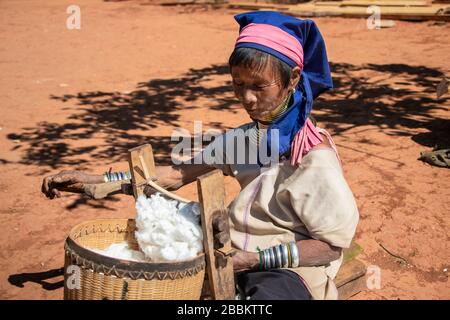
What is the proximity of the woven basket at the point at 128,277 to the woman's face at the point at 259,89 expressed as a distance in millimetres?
748

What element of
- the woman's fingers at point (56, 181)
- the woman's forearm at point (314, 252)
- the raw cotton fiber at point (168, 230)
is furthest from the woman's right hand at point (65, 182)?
the woman's forearm at point (314, 252)

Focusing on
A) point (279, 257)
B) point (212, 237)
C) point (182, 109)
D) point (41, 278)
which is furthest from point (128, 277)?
point (182, 109)

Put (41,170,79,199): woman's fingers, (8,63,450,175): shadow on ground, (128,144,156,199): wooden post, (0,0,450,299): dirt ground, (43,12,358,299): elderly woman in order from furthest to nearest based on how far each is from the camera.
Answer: (8,63,450,175): shadow on ground, (0,0,450,299): dirt ground, (41,170,79,199): woman's fingers, (128,144,156,199): wooden post, (43,12,358,299): elderly woman

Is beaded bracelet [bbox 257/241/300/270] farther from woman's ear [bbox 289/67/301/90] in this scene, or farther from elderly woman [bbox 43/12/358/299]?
woman's ear [bbox 289/67/301/90]

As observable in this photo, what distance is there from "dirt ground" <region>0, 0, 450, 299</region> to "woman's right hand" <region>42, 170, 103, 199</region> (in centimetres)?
122

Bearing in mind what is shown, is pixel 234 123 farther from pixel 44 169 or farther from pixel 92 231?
pixel 92 231

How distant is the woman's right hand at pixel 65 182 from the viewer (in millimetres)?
2664

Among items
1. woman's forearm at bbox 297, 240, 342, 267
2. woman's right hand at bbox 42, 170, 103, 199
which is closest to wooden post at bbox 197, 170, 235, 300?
woman's forearm at bbox 297, 240, 342, 267

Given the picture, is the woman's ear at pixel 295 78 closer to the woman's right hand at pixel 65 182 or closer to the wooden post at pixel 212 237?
the wooden post at pixel 212 237

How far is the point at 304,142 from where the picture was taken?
7.59 feet

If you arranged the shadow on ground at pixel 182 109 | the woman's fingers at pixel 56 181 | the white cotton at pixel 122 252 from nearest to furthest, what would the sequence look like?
the white cotton at pixel 122 252 → the woman's fingers at pixel 56 181 → the shadow on ground at pixel 182 109

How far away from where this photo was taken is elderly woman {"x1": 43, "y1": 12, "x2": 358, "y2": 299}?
2170 mm

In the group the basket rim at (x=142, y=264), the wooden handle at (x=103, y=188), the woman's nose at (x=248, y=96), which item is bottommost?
the basket rim at (x=142, y=264)
